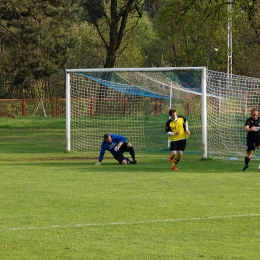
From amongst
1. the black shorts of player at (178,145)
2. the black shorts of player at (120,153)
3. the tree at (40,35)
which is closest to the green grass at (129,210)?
the black shorts of player at (120,153)

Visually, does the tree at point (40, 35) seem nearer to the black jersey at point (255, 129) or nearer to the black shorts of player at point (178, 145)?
the black shorts of player at point (178, 145)

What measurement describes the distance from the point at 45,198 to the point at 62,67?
34033 millimetres

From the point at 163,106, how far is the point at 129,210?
30.3 m

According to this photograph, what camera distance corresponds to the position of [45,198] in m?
15.5

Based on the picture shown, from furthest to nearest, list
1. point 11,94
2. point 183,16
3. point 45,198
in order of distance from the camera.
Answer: point 11,94, point 183,16, point 45,198

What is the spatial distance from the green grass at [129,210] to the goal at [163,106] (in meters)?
2.87

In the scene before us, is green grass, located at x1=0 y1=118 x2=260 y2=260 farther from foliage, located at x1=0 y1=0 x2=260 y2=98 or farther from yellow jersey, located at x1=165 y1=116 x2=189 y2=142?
foliage, located at x1=0 y1=0 x2=260 y2=98

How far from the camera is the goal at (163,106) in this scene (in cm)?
2673

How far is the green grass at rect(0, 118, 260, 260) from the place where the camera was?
34.0ft

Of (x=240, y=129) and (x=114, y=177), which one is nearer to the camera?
(x=114, y=177)

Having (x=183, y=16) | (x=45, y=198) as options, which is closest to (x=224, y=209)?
(x=45, y=198)

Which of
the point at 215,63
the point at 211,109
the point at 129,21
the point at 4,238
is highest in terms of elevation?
the point at 129,21

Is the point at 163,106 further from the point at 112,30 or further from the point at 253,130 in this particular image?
the point at 253,130

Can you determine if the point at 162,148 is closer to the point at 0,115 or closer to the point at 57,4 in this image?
the point at 57,4
